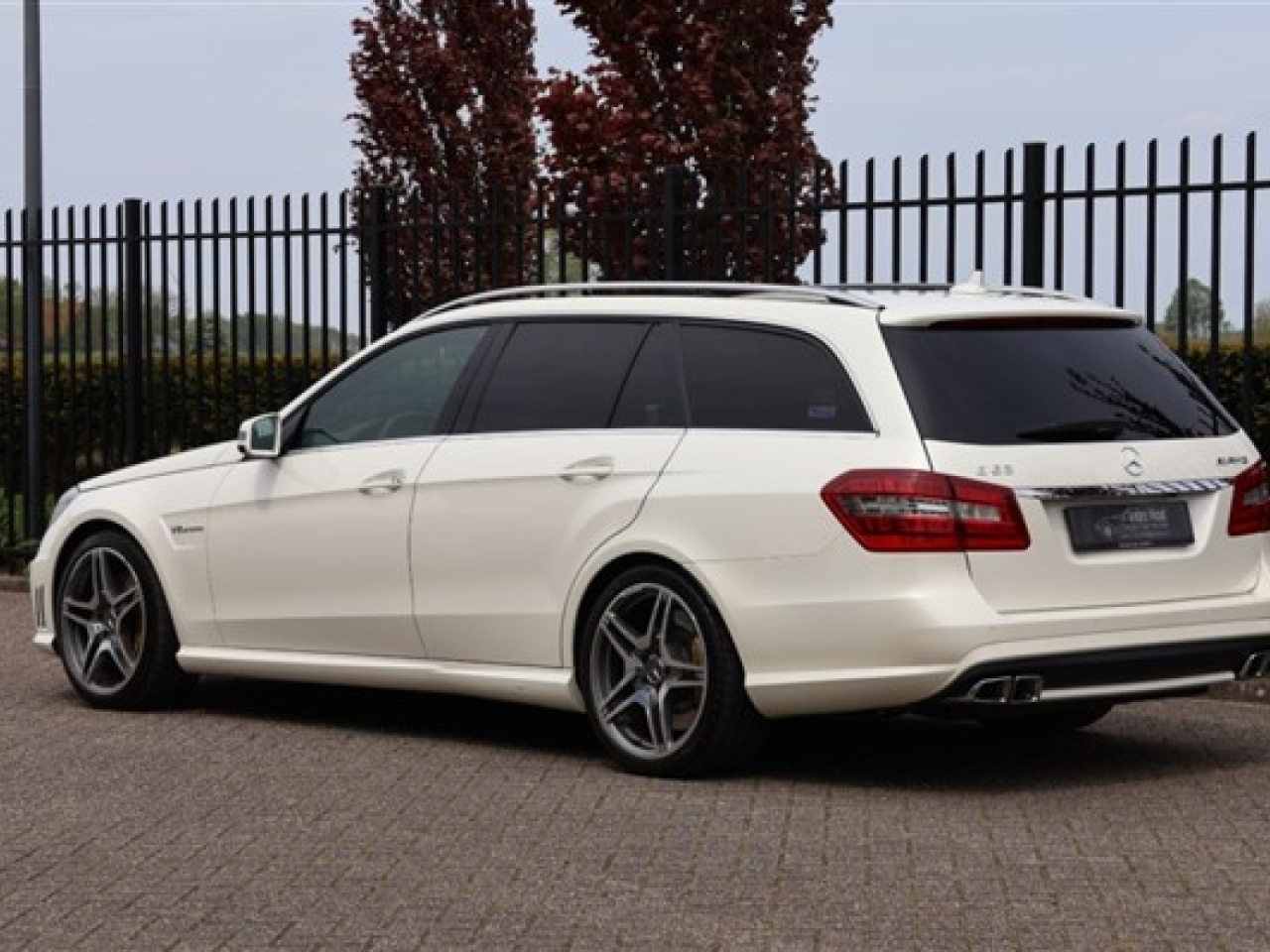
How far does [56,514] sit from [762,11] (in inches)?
718

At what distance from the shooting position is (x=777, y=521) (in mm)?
8391

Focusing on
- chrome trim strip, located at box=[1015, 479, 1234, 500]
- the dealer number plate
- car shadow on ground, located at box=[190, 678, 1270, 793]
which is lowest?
car shadow on ground, located at box=[190, 678, 1270, 793]

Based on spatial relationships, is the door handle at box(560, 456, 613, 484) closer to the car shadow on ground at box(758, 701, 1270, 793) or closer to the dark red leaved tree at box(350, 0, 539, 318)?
the car shadow on ground at box(758, 701, 1270, 793)

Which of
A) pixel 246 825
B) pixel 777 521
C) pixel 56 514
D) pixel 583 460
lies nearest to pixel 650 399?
pixel 583 460

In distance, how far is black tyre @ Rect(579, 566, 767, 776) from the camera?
8.55 metres

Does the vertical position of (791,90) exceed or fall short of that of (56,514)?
it exceeds it

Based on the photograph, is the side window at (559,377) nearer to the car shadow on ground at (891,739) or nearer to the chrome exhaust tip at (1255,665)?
the car shadow on ground at (891,739)

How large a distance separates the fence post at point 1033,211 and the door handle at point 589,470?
159 inches

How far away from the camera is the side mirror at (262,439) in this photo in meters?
10.2

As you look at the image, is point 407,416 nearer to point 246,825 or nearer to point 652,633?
point 652,633

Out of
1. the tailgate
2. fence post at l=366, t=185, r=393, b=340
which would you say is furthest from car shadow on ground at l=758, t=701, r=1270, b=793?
fence post at l=366, t=185, r=393, b=340

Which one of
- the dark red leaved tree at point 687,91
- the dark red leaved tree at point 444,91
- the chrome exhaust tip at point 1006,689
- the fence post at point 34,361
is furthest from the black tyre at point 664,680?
the dark red leaved tree at point 444,91

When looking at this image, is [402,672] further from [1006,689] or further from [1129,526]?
[1129,526]

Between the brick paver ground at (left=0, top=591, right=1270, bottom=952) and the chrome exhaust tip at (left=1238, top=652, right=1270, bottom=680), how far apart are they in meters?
0.36
